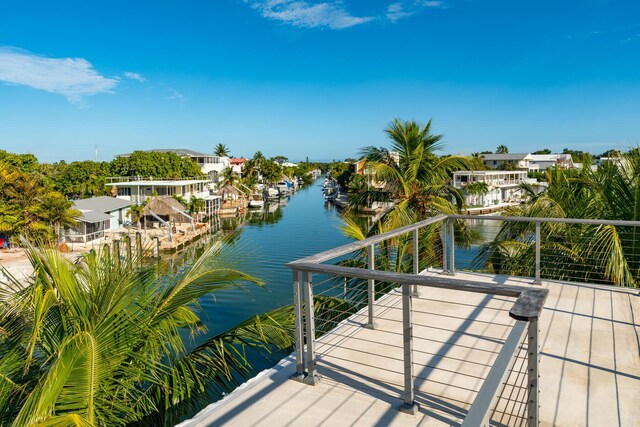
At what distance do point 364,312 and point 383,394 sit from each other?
196 centimetres

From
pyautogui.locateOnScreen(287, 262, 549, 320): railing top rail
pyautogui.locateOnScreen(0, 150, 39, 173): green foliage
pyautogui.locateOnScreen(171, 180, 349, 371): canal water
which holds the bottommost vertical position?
pyautogui.locateOnScreen(171, 180, 349, 371): canal water

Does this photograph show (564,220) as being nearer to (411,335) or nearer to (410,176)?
(411,335)

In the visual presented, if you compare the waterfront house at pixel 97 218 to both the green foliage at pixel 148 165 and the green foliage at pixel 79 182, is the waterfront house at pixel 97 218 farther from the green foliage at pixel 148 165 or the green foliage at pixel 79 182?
the green foliage at pixel 148 165

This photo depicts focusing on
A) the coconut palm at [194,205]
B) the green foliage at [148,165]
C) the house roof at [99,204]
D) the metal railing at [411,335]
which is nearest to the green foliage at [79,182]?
the green foliage at [148,165]

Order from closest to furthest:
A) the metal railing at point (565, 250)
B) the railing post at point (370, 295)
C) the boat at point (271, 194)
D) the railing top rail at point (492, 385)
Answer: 1. the railing top rail at point (492, 385)
2. the railing post at point (370, 295)
3. the metal railing at point (565, 250)
4. the boat at point (271, 194)

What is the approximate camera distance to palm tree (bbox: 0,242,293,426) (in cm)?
280

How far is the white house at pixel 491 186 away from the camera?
59.0 metres

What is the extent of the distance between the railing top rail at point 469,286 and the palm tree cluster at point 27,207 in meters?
28.4

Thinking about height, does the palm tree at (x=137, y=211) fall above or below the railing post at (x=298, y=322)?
below

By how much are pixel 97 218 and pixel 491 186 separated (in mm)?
49350

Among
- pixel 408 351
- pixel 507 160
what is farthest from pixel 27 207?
pixel 507 160

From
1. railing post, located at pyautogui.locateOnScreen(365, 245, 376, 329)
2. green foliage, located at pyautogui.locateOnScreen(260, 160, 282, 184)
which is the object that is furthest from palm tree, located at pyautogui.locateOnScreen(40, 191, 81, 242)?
green foliage, located at pyautogui.locateOnScreen(260, 160, 282, 184)

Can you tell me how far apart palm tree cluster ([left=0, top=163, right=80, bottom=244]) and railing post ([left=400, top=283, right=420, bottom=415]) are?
1135 inches

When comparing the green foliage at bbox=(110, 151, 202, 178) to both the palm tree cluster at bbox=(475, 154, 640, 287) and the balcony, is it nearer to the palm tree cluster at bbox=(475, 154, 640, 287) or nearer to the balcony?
the palm tree cluster at bbox=(475, 154, 640, 287)
